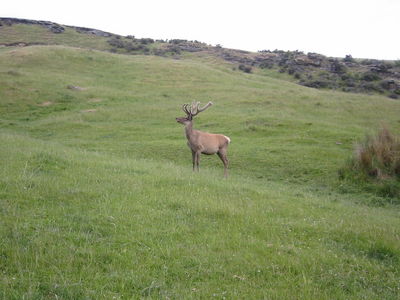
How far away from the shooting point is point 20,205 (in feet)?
23.1

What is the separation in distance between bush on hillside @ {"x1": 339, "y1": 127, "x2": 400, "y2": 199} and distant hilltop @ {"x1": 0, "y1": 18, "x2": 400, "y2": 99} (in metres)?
34.9

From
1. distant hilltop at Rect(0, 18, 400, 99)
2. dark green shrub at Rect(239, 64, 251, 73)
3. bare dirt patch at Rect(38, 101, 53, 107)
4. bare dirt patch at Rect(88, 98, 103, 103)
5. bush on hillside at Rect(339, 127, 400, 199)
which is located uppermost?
distant hilltop at Rect(0, 18, 400, 99)

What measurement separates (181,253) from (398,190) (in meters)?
10.7

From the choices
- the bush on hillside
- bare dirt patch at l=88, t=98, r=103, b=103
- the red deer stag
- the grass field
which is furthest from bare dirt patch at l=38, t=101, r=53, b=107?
the bush on hillside

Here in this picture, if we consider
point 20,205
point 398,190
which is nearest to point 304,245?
point 20,205

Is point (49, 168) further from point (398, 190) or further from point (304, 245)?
point (398, 190)

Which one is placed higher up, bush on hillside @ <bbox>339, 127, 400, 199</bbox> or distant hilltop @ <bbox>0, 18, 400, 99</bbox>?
distant hilltop @ <bbox>0, 18, 400, 99</bbox>

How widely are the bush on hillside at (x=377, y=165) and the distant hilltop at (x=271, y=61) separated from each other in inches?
1374

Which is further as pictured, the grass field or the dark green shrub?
the dark green shrub

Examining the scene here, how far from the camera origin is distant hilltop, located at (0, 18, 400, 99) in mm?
52094

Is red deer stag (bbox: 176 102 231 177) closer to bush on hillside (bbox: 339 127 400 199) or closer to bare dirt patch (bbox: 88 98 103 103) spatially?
bush on hillside (bbox: 339 127 400 199)

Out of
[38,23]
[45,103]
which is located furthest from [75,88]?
[38,23]

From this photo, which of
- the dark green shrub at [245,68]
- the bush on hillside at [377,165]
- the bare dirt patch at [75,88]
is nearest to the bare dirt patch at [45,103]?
the bare dirt patch at [75,88]

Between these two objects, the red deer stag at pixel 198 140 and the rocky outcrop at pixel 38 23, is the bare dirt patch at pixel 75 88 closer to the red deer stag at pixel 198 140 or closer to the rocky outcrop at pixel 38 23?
the red deer stag at pixel 198 140
